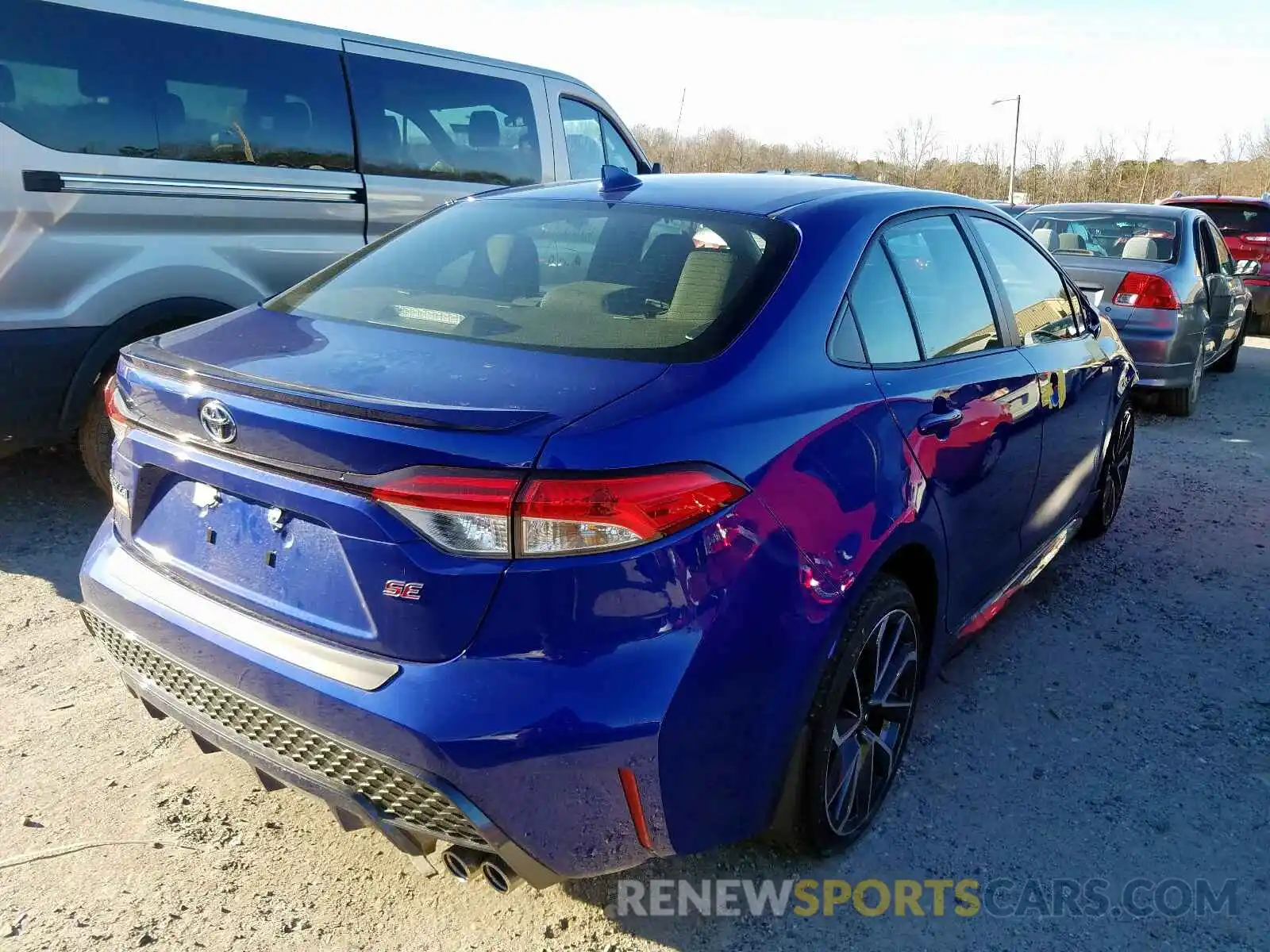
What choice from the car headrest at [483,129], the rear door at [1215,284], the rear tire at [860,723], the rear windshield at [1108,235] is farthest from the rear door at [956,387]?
the rear door at [1215,284]

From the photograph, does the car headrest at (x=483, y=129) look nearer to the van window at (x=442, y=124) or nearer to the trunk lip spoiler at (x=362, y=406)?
the van window at (x=442, y=124)

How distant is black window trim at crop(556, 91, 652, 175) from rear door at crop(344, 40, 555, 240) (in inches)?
5.9

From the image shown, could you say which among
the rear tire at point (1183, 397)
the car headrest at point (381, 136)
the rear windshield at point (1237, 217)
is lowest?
the rear tire at point (1183, 397)

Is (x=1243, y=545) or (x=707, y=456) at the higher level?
(x=707, y=456)

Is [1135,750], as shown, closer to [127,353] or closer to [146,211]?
[127,353]

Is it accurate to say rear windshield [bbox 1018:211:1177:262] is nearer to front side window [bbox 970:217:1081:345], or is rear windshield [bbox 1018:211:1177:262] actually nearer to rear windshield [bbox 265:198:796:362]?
front side window [bbox 970:217:1081:345]

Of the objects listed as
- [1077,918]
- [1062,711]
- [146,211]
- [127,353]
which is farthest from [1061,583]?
[146,211]

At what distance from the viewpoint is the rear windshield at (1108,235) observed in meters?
7.48

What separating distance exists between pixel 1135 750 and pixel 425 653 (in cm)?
234

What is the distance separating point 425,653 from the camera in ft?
5.93

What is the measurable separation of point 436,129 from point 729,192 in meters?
3.53

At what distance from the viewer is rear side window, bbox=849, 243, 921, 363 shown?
2.50 metres

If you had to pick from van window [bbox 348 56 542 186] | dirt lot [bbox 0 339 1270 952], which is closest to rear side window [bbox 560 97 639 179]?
van window [bbox 348 56 542 186]

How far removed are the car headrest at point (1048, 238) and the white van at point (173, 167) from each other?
4.68 meters
